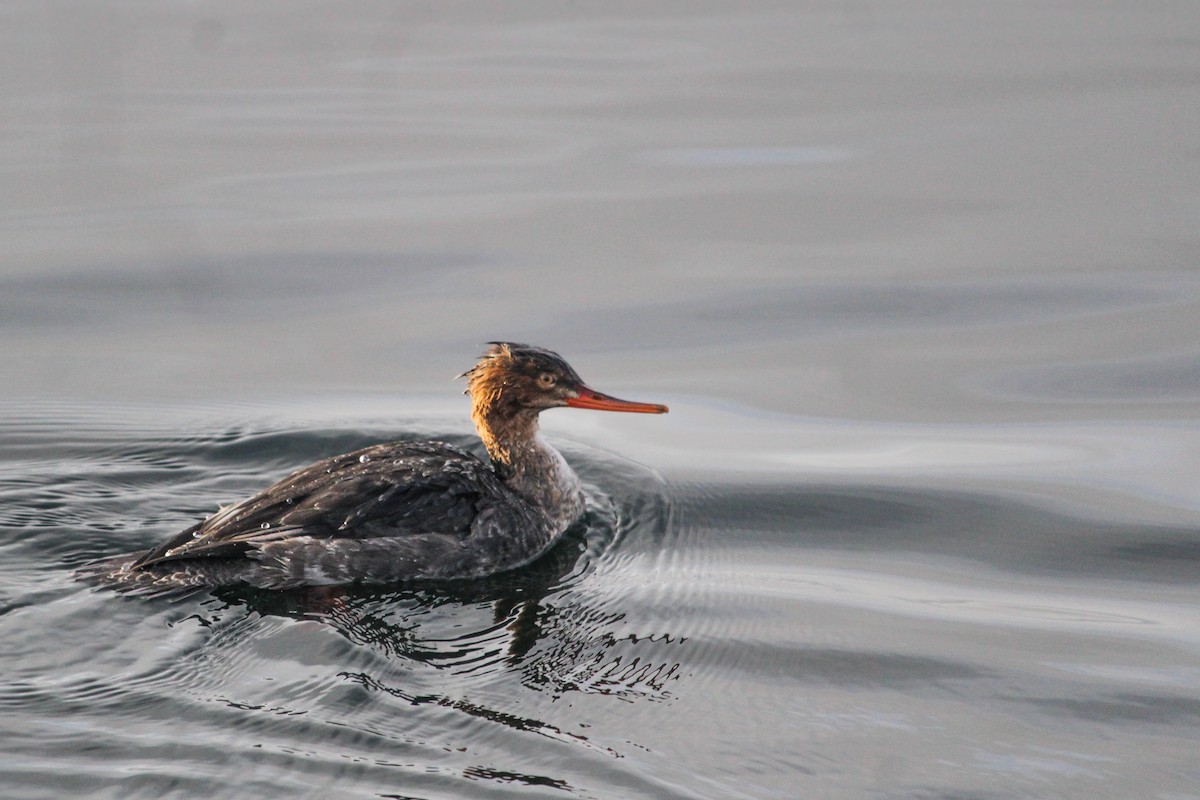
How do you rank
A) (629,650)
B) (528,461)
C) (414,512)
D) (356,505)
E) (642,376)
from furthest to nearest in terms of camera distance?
1. (642,376)
2. (528,461)
3. (414,512)
4. (356,505)
5. (629,650)

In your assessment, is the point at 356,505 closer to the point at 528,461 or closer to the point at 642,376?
the point at 528,461

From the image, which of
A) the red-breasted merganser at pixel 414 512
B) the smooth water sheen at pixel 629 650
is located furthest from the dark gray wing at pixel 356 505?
the smooth water sheen at pixel 629 650

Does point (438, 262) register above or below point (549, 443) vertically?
above

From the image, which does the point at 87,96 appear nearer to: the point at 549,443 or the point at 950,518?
the point at 549,443

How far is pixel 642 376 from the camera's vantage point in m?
11.6

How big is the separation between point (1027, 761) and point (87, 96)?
43.9ft

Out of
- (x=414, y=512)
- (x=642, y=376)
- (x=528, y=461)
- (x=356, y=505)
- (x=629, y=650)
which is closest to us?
(x=629, y=650)

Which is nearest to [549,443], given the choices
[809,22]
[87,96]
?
[87,96]

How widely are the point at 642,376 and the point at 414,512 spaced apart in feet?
10.6

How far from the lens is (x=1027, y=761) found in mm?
6836

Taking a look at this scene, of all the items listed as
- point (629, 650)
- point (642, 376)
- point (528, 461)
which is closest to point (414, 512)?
point (528, 461)

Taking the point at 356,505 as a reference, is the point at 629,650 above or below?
below

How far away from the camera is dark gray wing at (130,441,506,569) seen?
27.5 feet

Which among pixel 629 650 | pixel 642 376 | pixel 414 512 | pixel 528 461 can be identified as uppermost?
pixel 642 376
